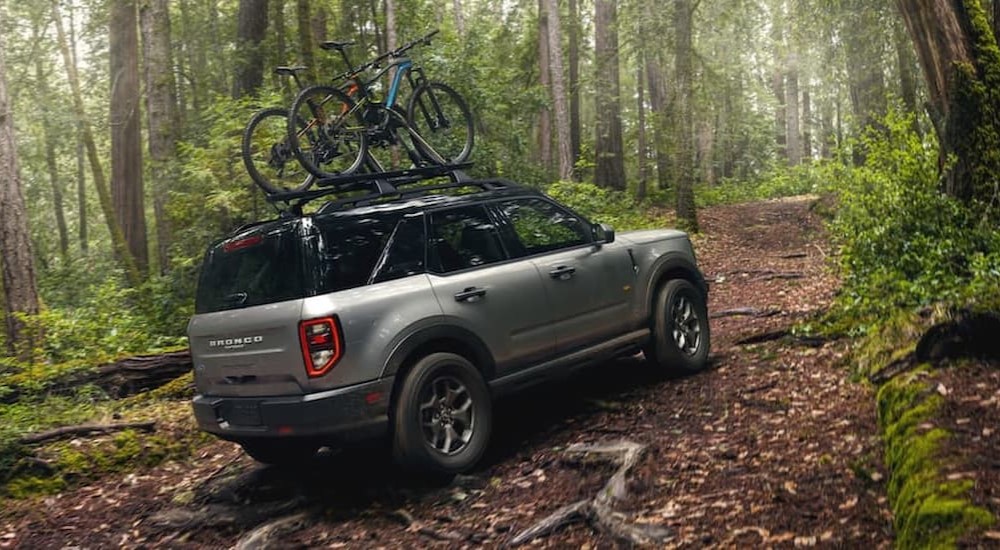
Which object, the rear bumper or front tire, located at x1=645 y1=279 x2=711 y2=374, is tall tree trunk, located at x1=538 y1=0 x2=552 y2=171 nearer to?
front tire, located at x1=645 y1=279 x2=711 y2=374

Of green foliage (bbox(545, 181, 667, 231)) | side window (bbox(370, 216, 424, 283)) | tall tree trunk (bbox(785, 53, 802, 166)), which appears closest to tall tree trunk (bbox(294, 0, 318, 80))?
green foliage (bbox(545, 181, 667, 231))

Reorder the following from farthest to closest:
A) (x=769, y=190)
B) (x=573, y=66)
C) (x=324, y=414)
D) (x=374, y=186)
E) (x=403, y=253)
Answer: (x=769, y=190), (x=573, y=66), (x=374, y=186), (x=403, y=253), (x=324, y=414)

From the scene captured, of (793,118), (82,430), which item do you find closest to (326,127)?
(82,430)

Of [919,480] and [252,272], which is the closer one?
[919,480]

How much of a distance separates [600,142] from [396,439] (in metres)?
19.9

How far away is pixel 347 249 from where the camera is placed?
5.43 m

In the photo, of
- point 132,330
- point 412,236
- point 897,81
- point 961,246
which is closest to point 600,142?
point 897,81

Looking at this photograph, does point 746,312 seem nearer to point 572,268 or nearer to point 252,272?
point 572,268

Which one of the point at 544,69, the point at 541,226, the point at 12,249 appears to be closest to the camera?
the point at 541,226

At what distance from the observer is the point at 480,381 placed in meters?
5.75

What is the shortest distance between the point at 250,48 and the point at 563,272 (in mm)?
11711

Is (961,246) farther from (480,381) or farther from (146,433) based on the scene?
(146,433)

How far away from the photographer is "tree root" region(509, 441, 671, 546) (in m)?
4.25

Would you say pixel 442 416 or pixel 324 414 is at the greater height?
pixel 324 414
